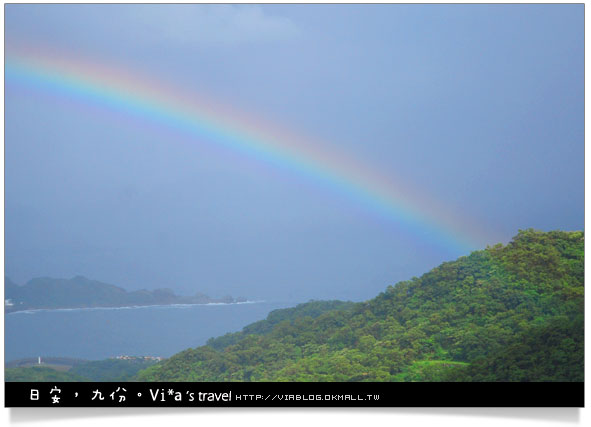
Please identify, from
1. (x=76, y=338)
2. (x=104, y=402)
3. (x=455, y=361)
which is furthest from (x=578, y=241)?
(x=76, y=338)

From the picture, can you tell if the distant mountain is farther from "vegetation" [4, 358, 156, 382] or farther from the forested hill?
the forested hill

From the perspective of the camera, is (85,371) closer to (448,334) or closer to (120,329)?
(120,329)

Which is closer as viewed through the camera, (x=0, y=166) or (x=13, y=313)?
(x=0, y=166)

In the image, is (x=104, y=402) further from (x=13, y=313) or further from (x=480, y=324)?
(x=480, y=324)
